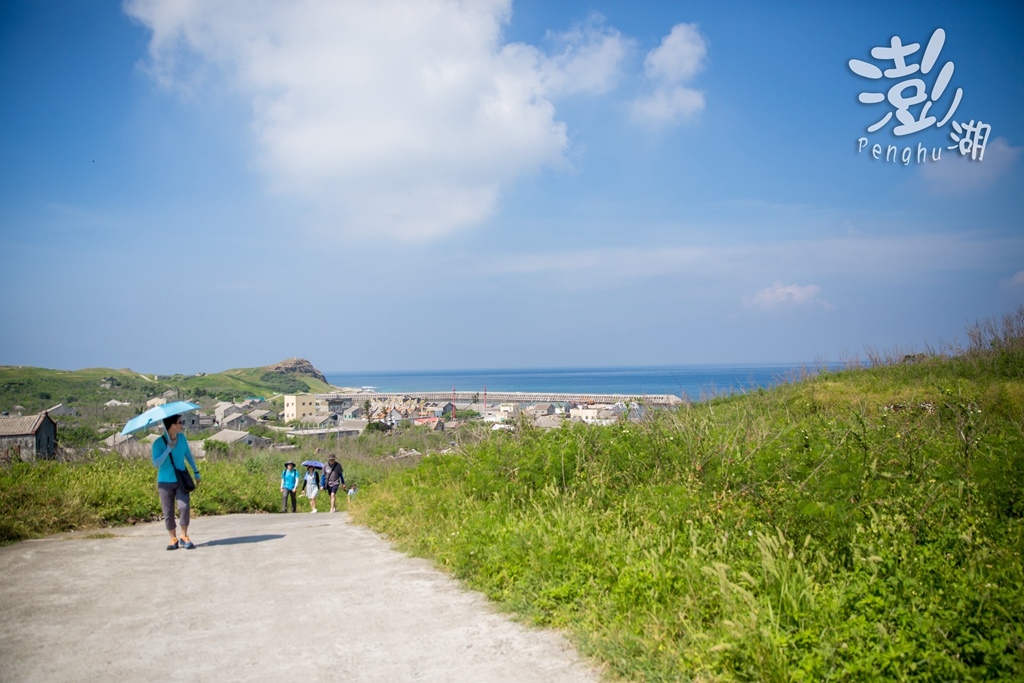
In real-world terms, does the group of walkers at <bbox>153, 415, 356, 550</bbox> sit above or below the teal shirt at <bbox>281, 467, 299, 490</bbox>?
above

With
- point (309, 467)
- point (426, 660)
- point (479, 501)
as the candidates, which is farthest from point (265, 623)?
point (309, 467)

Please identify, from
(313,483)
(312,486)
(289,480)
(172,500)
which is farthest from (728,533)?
(313,483)

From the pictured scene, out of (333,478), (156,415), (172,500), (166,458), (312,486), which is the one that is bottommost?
(312,486)

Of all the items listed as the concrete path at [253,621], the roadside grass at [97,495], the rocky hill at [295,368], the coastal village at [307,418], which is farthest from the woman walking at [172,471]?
the rocky hill at [295,368]

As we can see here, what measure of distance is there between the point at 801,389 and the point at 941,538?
13.8 meters

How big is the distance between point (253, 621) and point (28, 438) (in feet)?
45.1

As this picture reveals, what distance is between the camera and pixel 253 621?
5785mm

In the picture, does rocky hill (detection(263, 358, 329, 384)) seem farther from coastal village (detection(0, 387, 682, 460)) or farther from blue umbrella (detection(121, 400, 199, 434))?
blue umbrella (detection(121, 400, 199, 434))

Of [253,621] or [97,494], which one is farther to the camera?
[97,494]

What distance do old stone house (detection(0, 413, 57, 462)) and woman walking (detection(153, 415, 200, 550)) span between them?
5.75 metres

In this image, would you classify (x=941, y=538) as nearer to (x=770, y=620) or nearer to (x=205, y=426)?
(x=770, y=620)

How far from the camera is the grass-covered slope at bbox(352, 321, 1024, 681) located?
4023mm

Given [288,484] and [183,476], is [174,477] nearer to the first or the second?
[183,476]

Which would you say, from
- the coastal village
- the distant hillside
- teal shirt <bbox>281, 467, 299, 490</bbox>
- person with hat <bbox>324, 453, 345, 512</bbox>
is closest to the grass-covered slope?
the coastal village
